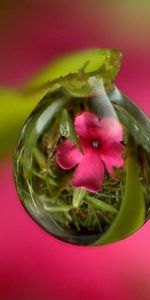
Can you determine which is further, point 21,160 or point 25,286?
point 25,286

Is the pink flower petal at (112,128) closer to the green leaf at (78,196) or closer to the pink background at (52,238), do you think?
the green leaf at (78,196)

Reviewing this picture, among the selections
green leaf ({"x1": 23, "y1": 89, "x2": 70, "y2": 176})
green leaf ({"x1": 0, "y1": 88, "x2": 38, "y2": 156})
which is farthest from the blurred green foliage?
green leaf ({"x1": 23, "y1": 89, "x2": 70, "y2": 176})

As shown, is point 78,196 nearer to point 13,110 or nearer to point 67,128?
point 67,128

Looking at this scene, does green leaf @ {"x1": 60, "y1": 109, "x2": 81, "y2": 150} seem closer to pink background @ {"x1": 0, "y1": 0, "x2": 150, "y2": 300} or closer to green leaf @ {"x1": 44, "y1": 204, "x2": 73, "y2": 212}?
green leaf @ {"x1": 44, "y1": 204, "x2": 73, "y2": 212}

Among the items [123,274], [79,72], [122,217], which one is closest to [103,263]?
[123,274]

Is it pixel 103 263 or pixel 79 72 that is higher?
pixel 79 72

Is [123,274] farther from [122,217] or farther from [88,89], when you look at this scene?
[88,89]
